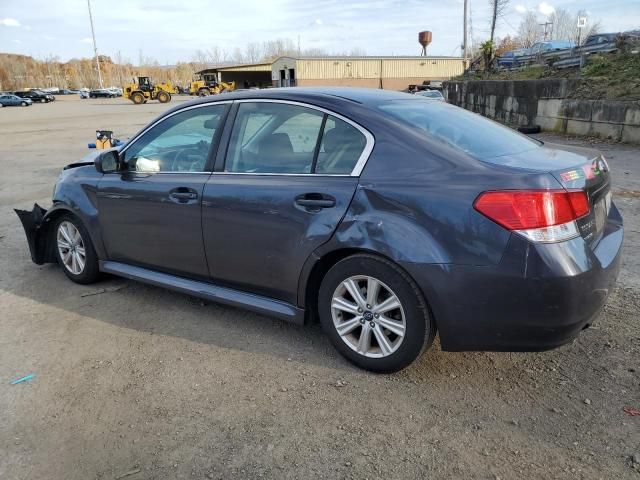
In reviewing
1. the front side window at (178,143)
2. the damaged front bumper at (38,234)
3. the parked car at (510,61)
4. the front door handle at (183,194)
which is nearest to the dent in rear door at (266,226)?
the front door handle at (183,194)

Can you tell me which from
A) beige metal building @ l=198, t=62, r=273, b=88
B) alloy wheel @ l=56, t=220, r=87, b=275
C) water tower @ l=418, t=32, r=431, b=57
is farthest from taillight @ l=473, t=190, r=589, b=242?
beige metal building @ l=198, t=62, r=273, b=88

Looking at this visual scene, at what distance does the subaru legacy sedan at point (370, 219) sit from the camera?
259 centimetres

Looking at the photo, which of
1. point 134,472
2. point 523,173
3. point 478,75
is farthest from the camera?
point 478,75

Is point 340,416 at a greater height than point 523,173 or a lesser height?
lesser

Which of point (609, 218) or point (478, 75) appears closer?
point (609, 218)

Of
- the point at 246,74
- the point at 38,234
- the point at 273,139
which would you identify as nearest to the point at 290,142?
the point at 273,139

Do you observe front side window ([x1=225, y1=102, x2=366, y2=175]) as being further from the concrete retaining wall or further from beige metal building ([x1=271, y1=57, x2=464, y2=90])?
beige metal building ([x1=271, y1=57, x2=464, y2=90])

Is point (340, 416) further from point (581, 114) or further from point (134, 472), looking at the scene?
point (581, 114)

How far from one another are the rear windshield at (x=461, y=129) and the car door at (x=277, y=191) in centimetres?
37

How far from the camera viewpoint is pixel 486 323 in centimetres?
270

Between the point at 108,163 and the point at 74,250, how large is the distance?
3.42 feet

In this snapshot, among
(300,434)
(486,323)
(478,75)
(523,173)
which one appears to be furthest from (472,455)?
(478,75)

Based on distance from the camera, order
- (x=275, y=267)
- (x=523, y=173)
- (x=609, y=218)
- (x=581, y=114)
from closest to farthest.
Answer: (x=523, y=173) < (x=609, y=218) < (x=275, y=267) < (x=581, y=114)

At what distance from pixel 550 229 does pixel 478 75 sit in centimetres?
2302
